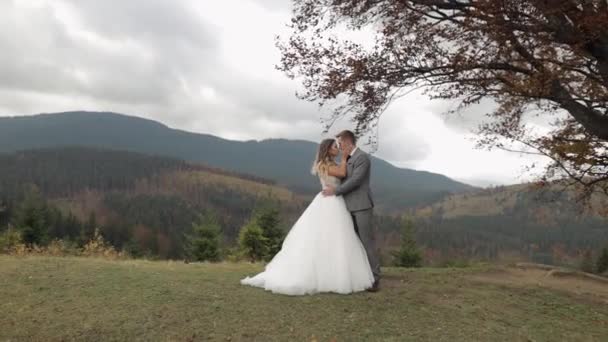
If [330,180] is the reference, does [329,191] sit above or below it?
below

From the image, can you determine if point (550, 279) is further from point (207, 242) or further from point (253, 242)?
point (207, 242)

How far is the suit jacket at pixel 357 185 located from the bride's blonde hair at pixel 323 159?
16.6 inches

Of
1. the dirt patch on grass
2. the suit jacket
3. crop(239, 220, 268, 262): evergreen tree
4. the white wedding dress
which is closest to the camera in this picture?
the white wedding dress

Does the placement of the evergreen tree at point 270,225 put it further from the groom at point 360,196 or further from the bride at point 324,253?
the groom at point 360,196

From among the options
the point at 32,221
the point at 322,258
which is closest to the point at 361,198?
the point at 322,258

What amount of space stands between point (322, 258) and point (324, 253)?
108 mm

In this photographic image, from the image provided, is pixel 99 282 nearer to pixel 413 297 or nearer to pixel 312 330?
pixel 312 330

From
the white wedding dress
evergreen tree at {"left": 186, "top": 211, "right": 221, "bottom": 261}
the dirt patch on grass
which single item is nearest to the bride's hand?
the white wedding dress

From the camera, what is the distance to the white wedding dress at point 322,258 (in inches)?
379

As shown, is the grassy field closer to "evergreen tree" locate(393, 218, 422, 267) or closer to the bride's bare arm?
the bride's bare arm

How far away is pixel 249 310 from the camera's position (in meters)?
8.59

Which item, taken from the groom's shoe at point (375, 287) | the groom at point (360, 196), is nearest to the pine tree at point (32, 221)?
the groom at point (360, 196)

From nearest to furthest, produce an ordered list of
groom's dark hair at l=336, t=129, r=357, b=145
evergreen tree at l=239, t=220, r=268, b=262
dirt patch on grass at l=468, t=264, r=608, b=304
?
groom's dark hair at l=336, t=129, r=357, b=145
dirt patch on grass at l=468, t=264, r=608, b=304
evergreen tree at l=239, t=220, r=268, b=262

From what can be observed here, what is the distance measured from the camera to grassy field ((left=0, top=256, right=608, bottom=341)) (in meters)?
7.80
